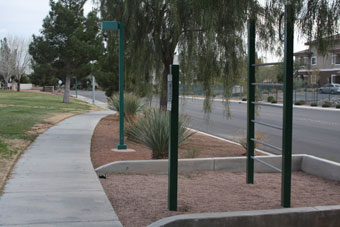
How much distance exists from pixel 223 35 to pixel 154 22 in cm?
281

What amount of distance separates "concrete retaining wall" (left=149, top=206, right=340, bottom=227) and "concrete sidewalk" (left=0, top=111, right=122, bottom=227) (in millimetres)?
867

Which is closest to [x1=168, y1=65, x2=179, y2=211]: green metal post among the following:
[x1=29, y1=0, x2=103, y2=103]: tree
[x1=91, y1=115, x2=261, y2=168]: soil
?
[x1=91, y1=115, x2=261, y2=168]: soil

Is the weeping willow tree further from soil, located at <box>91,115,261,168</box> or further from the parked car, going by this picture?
the parked car

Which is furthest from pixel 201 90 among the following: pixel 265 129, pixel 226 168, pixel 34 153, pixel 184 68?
pixel 265 129

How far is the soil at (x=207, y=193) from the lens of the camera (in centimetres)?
616

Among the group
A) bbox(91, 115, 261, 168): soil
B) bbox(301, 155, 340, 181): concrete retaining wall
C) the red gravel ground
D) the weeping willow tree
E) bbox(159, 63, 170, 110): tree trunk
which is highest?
the weeping willow tree

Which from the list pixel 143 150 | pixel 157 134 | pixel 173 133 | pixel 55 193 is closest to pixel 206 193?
pixel 173 133

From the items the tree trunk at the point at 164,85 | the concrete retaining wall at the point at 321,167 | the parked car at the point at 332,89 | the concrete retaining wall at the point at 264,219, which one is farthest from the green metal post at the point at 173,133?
the parked car at the point at 332,89

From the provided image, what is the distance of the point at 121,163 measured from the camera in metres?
8.88

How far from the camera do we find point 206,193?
7.21 metres

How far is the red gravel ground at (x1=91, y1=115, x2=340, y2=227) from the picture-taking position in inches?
243

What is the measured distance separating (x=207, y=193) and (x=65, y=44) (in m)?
33.7

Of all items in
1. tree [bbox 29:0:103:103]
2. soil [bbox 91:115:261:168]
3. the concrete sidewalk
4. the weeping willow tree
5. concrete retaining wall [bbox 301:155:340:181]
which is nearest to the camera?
the concrete sidewalk

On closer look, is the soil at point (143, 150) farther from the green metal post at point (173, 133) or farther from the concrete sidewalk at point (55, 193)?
the green metal post at point (173, 133)
